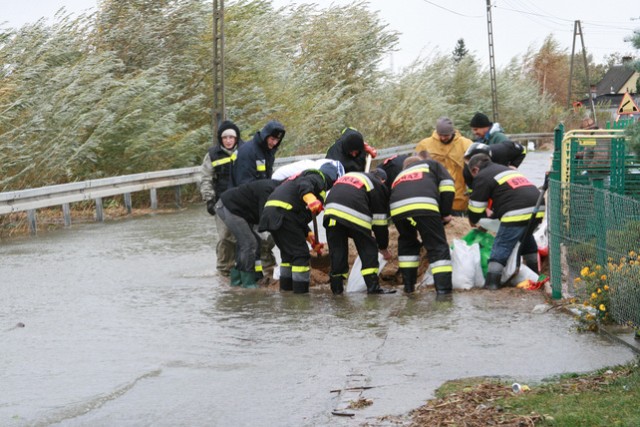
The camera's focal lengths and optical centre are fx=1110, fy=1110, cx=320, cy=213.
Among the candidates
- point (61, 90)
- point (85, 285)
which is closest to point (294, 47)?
point (61, 90)

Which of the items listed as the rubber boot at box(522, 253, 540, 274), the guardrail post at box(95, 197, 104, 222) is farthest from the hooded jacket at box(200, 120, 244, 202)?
the guardrail post at box(95, 197, 104, 222)

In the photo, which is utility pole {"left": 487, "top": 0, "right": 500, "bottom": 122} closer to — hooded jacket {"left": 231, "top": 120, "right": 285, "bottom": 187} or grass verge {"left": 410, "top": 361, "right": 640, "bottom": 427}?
hooded jacket {"left": 231, "top": 120, "right": 285, "bottom": 187}

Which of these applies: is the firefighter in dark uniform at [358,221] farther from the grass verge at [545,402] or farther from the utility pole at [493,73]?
the utility pole at [493,73]

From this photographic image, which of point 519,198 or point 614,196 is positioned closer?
point 614,196

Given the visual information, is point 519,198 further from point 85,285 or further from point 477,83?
point 477,83

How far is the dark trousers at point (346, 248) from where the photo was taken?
460 inches

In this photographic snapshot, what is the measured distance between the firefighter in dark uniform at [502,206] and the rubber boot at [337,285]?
1542 millimetres

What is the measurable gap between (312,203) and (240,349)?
2897 millimetres

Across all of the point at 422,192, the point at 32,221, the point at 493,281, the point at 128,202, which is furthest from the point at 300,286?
the point at 128,202

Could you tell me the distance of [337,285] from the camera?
11891mm

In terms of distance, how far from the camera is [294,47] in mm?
36094

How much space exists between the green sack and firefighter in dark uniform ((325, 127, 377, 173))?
1634mm

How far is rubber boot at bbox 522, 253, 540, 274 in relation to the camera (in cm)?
1221

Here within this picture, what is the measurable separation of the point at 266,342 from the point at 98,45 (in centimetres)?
1885
